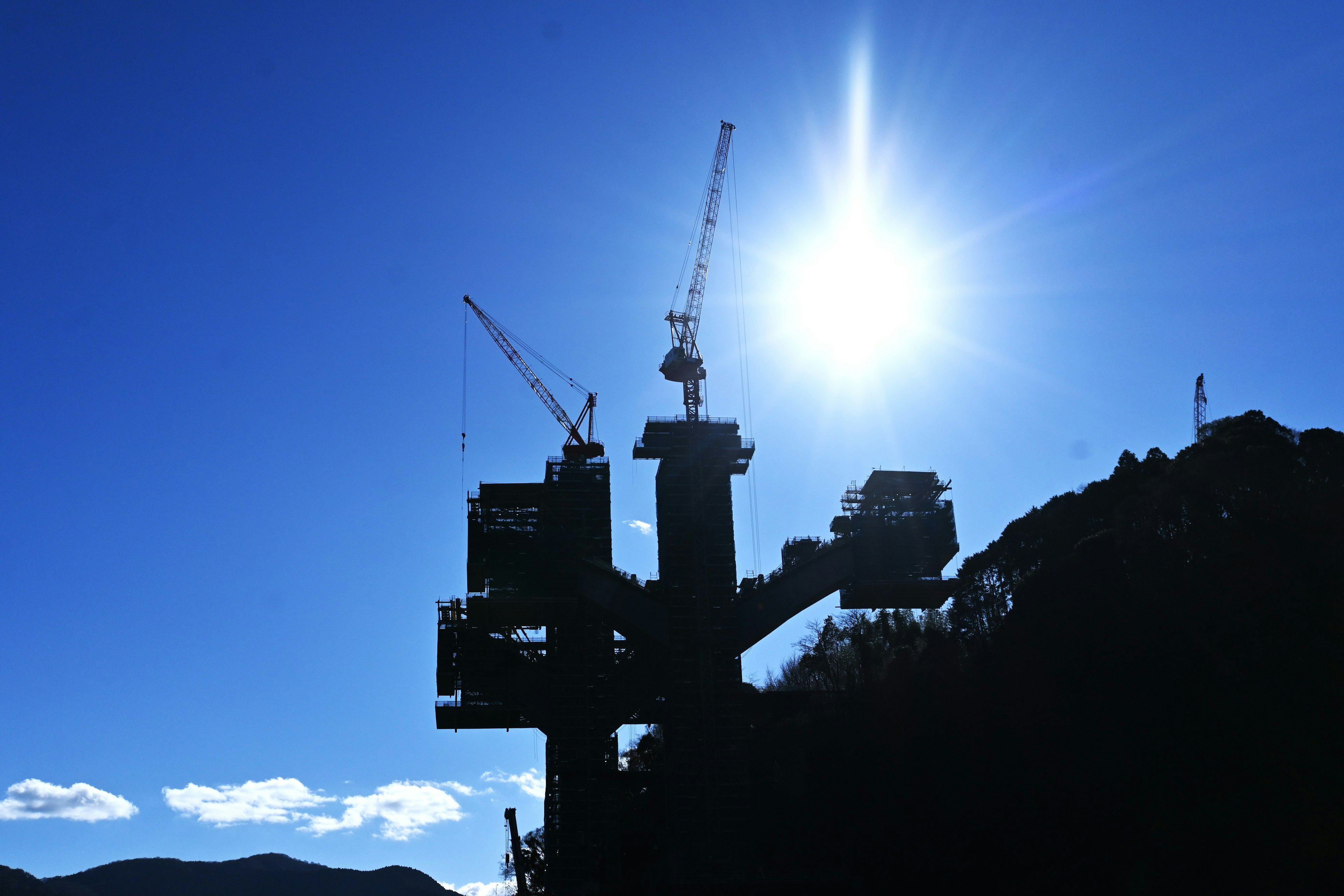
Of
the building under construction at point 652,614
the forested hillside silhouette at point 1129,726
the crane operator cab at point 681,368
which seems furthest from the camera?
the crane operator cab at point 681,368

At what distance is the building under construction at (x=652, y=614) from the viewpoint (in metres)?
87.6

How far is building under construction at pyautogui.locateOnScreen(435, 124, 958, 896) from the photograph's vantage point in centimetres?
8756

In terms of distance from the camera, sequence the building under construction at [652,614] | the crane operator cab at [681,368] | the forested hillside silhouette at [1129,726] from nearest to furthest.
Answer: the forested hillside silhouette at [1129,726], the building under construction at [652,614], the crane operator cab at [681,368]

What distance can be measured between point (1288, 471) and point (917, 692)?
110 ft

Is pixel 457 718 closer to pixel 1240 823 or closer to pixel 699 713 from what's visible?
pixel 699 713

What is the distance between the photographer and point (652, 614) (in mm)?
90438

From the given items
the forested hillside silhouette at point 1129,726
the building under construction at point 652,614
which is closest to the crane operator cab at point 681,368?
Answer: the building under construction at point 652,614

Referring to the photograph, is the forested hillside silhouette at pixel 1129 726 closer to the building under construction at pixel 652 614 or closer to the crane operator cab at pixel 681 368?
the building under construction at pixel 652 614

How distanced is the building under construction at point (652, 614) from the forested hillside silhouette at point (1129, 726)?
19.4 feet

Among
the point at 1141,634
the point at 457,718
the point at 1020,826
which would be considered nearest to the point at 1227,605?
the point at 1141,634

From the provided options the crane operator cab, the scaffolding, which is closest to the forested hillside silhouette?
the scaffolding

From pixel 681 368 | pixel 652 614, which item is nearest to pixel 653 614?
pixel 652 614

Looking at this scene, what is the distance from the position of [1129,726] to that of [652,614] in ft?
125

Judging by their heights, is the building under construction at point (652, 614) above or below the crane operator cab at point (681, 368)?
below
